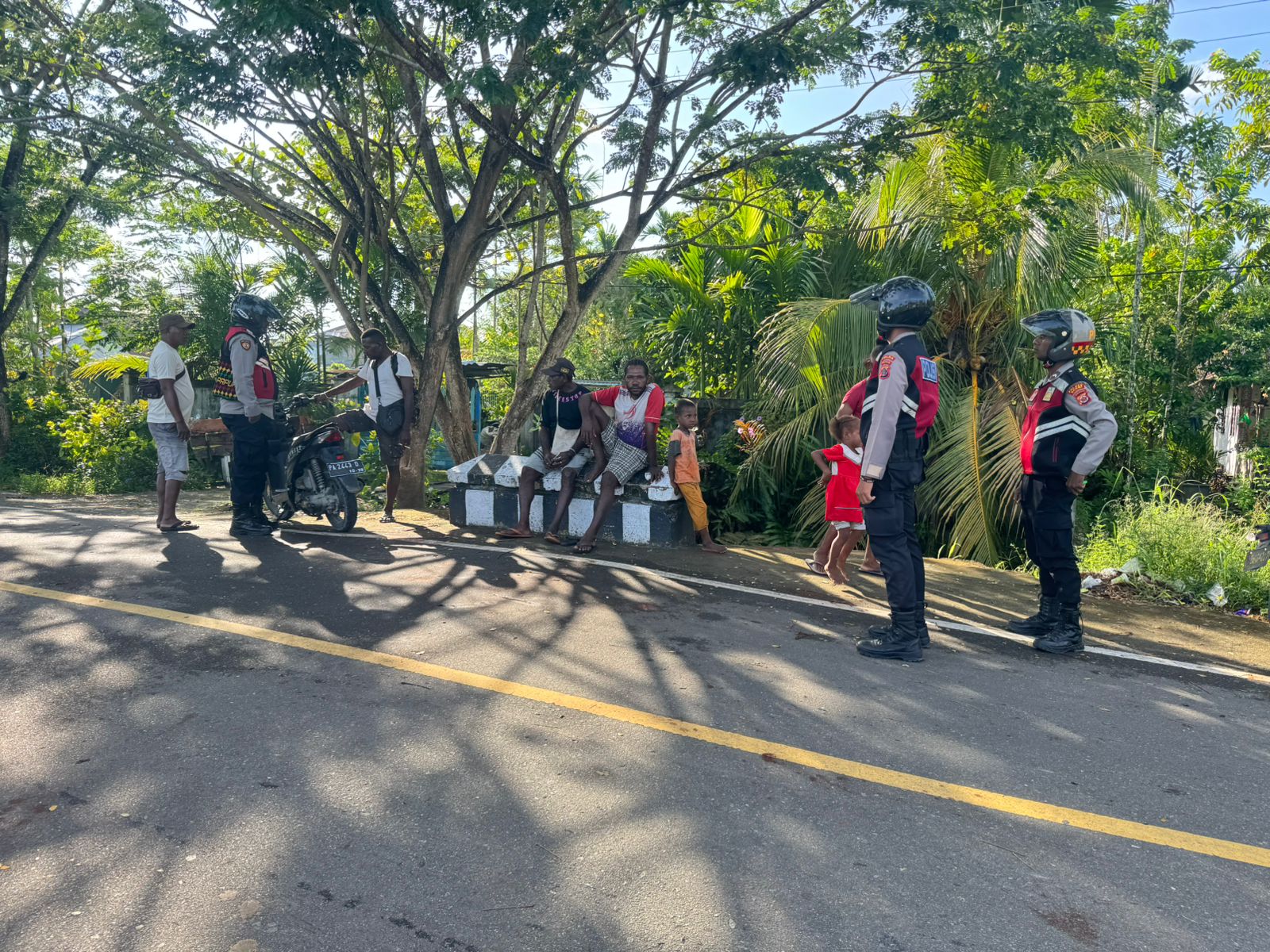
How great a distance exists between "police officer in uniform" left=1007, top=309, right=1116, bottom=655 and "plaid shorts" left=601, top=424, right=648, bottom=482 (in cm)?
316

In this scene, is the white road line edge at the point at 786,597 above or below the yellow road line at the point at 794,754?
above

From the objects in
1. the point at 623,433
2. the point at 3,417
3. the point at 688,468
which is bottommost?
the point at 688,468

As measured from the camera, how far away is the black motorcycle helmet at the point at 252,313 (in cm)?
791

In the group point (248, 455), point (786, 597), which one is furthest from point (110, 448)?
point (786, 597)

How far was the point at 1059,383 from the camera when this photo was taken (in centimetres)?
537

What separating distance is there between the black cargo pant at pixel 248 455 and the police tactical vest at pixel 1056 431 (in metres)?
5.96

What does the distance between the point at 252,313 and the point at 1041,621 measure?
6.29 meters

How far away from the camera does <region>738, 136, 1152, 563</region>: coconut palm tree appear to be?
29.8 ft

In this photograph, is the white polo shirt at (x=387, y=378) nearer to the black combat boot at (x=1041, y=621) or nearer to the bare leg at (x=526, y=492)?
the bare leg at (x=526, y=492)

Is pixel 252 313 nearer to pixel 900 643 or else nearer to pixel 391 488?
pixel 391 488

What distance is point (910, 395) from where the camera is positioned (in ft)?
16.5

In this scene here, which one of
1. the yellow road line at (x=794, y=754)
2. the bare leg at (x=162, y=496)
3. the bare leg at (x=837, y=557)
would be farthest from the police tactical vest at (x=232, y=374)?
the bare leg at (x=837, y=557)

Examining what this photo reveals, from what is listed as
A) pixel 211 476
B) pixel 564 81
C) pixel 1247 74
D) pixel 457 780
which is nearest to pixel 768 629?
pixel 457 780

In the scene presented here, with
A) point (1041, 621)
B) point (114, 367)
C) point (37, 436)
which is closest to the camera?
point (1041, 621)
